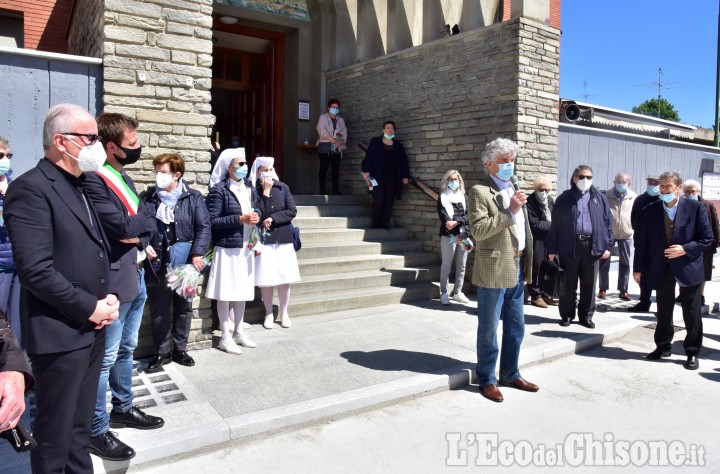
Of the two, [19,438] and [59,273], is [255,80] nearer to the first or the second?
[59,273]

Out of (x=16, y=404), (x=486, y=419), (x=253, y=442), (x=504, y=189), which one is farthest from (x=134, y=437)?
(x=504, y=189)

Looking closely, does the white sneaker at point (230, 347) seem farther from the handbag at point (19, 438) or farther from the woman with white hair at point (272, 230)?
the handbag at point (19, 438)

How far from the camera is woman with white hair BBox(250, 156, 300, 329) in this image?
5797 millimetres

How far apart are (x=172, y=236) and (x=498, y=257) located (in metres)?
2.76

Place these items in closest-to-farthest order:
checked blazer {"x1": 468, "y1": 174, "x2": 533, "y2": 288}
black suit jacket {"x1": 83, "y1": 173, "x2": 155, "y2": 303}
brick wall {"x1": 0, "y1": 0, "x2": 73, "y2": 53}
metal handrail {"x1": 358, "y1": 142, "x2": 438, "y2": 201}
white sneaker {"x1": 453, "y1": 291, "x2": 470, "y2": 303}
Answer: black suit jacket {"x1": 83, "y1": 173, "x2": 155, "y2": 303}
checked blazer {"x1": 468, "y1": 174, "x2": 533, "y2": 288}
white sneaker {"x1": 453, "y1": 291, "x2": 470, "y2": 303}
metal handrail {"x1": 358, "y1": 142, "x2": 438, "y2": 201}
brick wall {"x1": 0, "y1": 0, "x2": 73, "y2": 53}

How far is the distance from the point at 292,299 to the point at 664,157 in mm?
8536

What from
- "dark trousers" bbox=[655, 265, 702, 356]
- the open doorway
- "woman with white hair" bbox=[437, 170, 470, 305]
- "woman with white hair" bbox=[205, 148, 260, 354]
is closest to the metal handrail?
"woman with white hair" bbox=[437, 170, 470, 305]

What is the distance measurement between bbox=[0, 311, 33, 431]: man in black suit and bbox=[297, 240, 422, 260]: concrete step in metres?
5.48

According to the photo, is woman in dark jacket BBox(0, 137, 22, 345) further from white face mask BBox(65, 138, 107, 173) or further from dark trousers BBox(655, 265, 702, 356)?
dark trousers BBox(655, 265, 702, 356)

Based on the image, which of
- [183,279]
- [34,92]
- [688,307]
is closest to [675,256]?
[688,307]

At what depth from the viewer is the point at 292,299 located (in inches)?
273

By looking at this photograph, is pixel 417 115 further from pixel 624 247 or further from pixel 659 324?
pixel 659 324

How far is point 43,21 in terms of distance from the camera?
10.3 meters

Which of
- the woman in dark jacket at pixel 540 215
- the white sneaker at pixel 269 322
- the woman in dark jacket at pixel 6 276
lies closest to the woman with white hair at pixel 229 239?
the white sneaker at pixel 269 322
